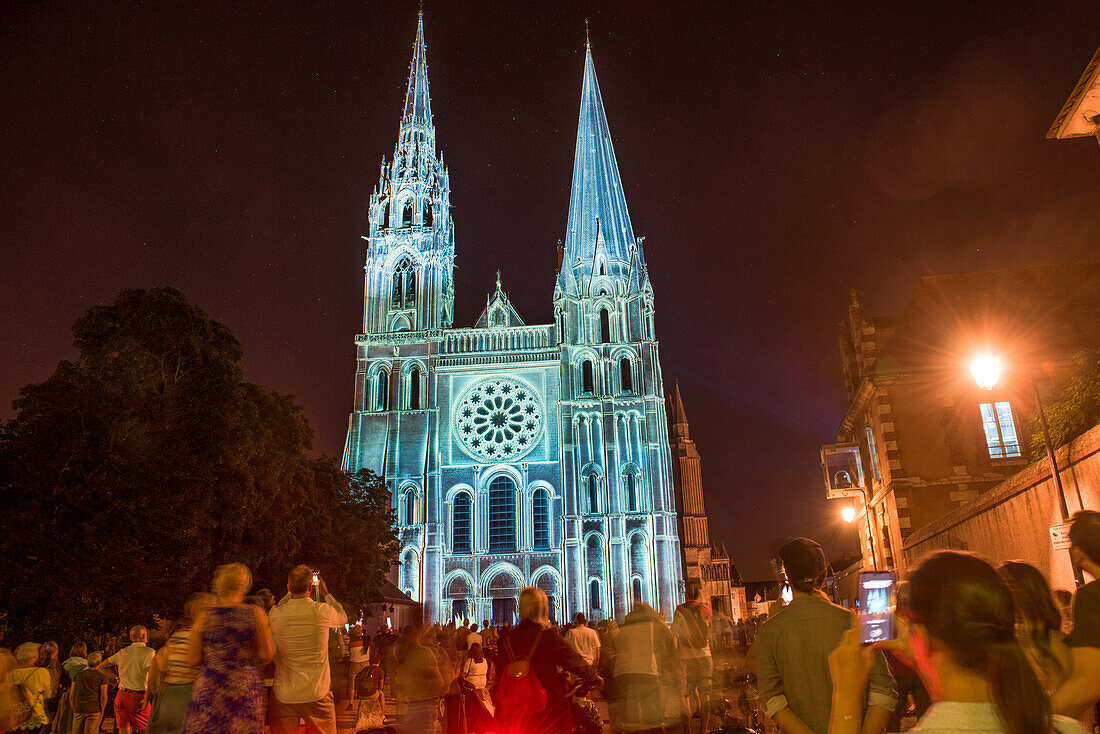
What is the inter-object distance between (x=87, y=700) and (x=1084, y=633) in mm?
10326

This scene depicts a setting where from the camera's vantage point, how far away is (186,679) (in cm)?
505

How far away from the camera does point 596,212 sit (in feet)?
173

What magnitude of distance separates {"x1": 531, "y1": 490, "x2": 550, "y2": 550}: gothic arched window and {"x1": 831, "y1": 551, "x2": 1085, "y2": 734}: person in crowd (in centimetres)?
4157

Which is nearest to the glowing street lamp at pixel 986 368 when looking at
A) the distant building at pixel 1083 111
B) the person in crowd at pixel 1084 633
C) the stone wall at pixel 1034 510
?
the stone wall at pixel 1034 510

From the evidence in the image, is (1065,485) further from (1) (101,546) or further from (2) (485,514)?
(2) (485,514)

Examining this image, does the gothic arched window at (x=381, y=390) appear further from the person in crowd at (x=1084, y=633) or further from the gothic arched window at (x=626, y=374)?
the person in crowd at (x=1084, y=633)

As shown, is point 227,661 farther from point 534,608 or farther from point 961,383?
point 961,383

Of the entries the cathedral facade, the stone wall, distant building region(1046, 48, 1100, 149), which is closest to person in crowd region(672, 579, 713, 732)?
the stone wall

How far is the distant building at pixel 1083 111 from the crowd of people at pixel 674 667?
11303 millimetres

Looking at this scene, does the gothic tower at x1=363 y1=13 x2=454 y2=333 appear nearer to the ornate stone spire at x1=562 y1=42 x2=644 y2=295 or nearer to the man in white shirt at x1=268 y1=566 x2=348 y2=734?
the ornate stone spire at x1=562 y1=42 x2=644 y2=295

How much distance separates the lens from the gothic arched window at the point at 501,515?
43.4 m

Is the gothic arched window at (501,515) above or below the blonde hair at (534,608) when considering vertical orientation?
above

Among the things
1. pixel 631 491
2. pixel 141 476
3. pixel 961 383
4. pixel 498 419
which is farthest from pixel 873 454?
pixel 498 419

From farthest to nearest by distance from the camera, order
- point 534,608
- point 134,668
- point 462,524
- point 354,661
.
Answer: point 462,524 < point 354,661 < point 134,668 < point 534,608
